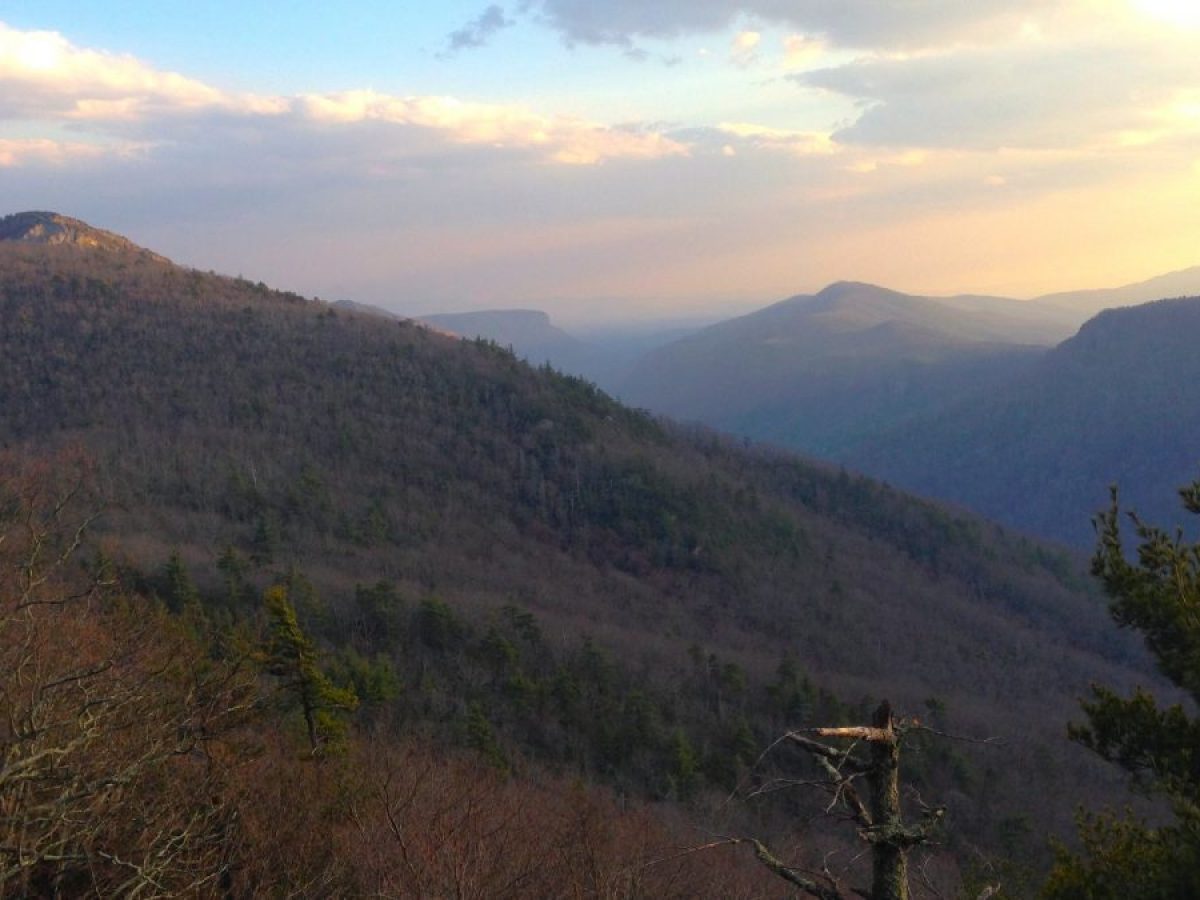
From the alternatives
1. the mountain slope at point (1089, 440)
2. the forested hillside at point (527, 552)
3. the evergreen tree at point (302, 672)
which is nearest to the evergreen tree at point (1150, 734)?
the evergreen tree at point (302, 672)

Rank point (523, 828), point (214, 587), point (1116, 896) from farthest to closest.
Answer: point (214, 587) → point (523, 828) → point (1116, 896)

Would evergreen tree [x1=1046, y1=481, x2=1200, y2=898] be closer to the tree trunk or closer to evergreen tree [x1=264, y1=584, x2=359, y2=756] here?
the tree trunk

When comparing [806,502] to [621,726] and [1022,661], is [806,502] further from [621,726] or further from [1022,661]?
[621,726]

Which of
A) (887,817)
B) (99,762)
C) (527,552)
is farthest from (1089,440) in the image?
(887,817)

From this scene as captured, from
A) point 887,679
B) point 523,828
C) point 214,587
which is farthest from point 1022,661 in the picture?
Answer: point 523,828

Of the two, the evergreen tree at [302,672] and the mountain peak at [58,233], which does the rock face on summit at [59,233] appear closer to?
the mountain peak at [58,233]

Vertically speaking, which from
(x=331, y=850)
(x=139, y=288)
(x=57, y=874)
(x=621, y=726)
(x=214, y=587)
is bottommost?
(x=621, y=726)
